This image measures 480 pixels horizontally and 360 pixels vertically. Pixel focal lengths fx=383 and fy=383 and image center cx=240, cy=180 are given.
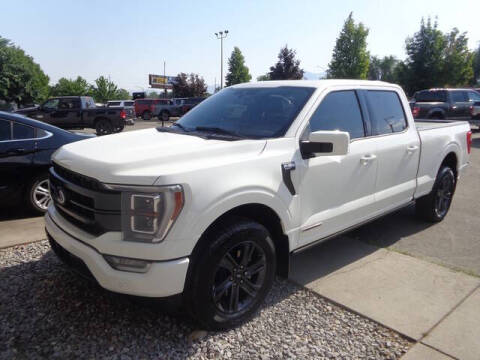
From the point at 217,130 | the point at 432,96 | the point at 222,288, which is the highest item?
the point at 432,96

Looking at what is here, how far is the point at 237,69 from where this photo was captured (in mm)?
52750

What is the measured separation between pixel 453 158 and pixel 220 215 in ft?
14.0

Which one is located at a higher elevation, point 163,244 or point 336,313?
point 163,244

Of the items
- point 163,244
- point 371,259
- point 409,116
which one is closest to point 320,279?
point 371,259

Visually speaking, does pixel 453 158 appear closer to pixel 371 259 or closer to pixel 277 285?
pixel 371 259

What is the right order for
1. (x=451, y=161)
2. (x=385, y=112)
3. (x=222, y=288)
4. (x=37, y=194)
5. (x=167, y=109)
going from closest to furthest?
1. (x=222, y=288)
2. (x=385, y=112)
3. (x=37, y=194)
4. (x=451, y=161)
5. (x=167, y=109)

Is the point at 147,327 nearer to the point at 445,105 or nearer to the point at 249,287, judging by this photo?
the point at 249,287

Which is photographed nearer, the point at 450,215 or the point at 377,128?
the point at 377,128

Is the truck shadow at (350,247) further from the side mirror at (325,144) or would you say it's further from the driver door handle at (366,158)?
the side mirror at (325,144)

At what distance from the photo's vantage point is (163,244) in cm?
230

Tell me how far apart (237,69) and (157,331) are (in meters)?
52.6

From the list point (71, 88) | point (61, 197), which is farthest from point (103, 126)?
point (71, 88)

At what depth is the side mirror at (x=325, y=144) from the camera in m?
2.83

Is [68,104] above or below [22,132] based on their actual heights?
above
